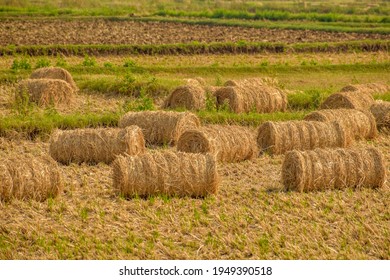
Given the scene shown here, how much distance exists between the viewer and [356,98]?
67.8ft

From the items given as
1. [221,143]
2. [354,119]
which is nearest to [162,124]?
[221,143]

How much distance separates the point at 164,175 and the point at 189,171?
1.45 ft

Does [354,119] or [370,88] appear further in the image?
[370,88]

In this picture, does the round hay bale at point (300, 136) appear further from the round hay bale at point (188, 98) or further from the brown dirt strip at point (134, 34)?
the brown dirt strip at point (134, 34)

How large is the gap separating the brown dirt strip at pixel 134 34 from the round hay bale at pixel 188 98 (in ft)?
47.9

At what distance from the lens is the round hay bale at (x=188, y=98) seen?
2077cm

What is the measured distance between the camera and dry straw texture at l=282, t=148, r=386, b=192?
46.9 ft

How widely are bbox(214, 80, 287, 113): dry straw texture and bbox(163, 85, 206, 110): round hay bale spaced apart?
56cm

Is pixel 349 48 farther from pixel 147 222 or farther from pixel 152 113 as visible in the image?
pixel 147 222

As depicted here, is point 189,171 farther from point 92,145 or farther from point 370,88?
point 370,88

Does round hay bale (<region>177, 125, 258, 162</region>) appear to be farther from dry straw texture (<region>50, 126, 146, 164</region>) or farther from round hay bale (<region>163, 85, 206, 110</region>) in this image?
round hay bale (<region>163, 85, 206, 110</region>)

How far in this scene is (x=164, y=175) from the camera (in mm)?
13727

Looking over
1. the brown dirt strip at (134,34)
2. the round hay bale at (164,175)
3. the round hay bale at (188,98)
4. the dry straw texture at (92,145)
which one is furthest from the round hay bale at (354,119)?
the brown dirt strip at (134,34)
